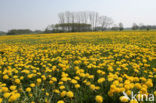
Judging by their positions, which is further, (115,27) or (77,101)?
(115,27)

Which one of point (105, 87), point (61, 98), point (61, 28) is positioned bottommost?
point (61, 98)

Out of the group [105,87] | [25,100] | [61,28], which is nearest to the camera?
[25,100]

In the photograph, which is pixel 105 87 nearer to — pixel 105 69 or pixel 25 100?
pixel 105 69

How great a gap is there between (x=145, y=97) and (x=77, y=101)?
898 millimetres

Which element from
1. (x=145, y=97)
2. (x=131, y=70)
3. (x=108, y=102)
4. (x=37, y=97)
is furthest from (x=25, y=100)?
(x=131, y=70)

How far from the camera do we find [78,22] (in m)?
64.2

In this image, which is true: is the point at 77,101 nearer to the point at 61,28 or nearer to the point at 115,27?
the point at 61,28

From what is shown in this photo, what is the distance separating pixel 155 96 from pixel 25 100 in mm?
1843

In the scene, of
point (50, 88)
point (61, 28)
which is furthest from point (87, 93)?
point (61, 28)

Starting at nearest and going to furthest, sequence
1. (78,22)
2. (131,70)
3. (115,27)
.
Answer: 1. (131,70)
2. (78,22)
3. (115,27)

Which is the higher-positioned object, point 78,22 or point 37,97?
point 78,22

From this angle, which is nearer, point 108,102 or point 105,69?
point 108,102

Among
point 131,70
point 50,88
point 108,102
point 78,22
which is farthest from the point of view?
point 78,22

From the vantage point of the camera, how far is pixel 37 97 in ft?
5.75
